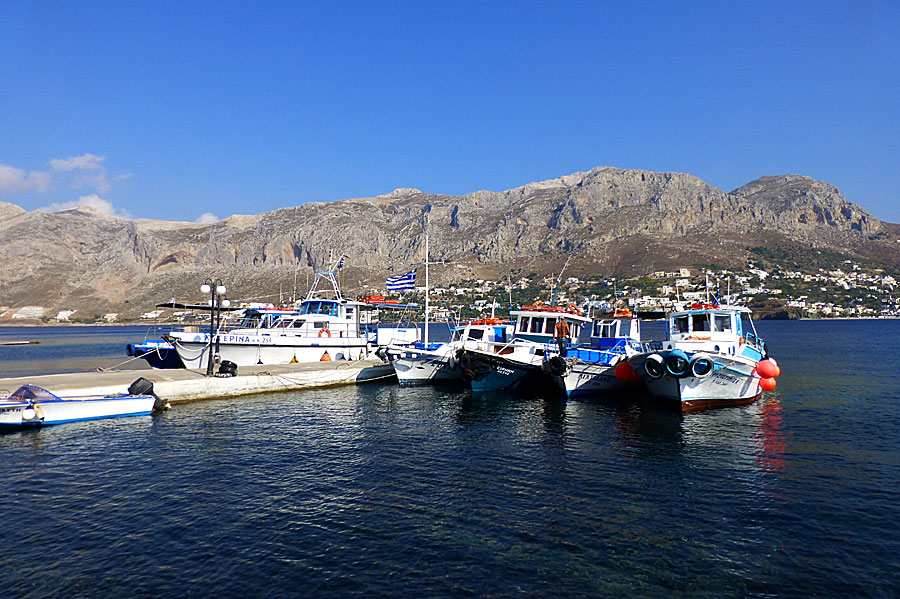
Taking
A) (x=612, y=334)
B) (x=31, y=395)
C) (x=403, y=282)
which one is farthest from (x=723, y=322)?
(x=31, y=395)

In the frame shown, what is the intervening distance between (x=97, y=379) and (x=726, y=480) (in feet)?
94.0

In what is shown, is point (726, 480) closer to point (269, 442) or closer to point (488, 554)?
point (488, 554)

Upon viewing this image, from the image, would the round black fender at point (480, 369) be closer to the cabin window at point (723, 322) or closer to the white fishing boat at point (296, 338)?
the white fishing boat at point (296, 338)

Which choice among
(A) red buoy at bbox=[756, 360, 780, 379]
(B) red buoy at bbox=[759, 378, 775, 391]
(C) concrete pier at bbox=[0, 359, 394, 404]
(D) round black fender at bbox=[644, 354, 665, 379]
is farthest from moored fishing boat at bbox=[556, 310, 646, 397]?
(C) concrete pier at bbox=[0, 359, 394, 404]

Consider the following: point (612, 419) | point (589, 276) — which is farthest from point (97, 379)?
point (589, 276)

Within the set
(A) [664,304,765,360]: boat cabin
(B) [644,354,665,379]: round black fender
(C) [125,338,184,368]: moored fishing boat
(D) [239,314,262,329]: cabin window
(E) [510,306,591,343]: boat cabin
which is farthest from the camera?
(D) [239,314,262,329]: cabin window

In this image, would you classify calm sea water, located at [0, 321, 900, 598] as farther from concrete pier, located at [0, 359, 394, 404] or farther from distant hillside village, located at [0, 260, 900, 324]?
distant hillside village, located at [0, 260, 900, 324]

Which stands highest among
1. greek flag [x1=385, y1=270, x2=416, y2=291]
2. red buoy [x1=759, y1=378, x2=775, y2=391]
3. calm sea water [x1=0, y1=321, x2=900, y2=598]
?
greek flag [x1=385, y1=270, x2=416, y2=291]

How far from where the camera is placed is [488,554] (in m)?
10.1

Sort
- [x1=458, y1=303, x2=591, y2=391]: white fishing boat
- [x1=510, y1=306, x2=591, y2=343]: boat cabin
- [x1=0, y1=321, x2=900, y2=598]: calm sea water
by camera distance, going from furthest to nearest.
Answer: [x1=510, y1=306, x2=591, y2=343]: boat cabin, [x1=458, y1=303, x2=591, y2=391]: white fishing boat, [x1=0, y1=321, x2=900, y2=598]: calm sea water

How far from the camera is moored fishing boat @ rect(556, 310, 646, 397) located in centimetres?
2781

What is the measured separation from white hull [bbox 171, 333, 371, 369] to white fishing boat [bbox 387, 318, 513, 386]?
25.6 ft

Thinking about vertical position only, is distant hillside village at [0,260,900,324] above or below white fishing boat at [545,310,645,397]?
above

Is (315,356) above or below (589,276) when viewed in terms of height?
below
